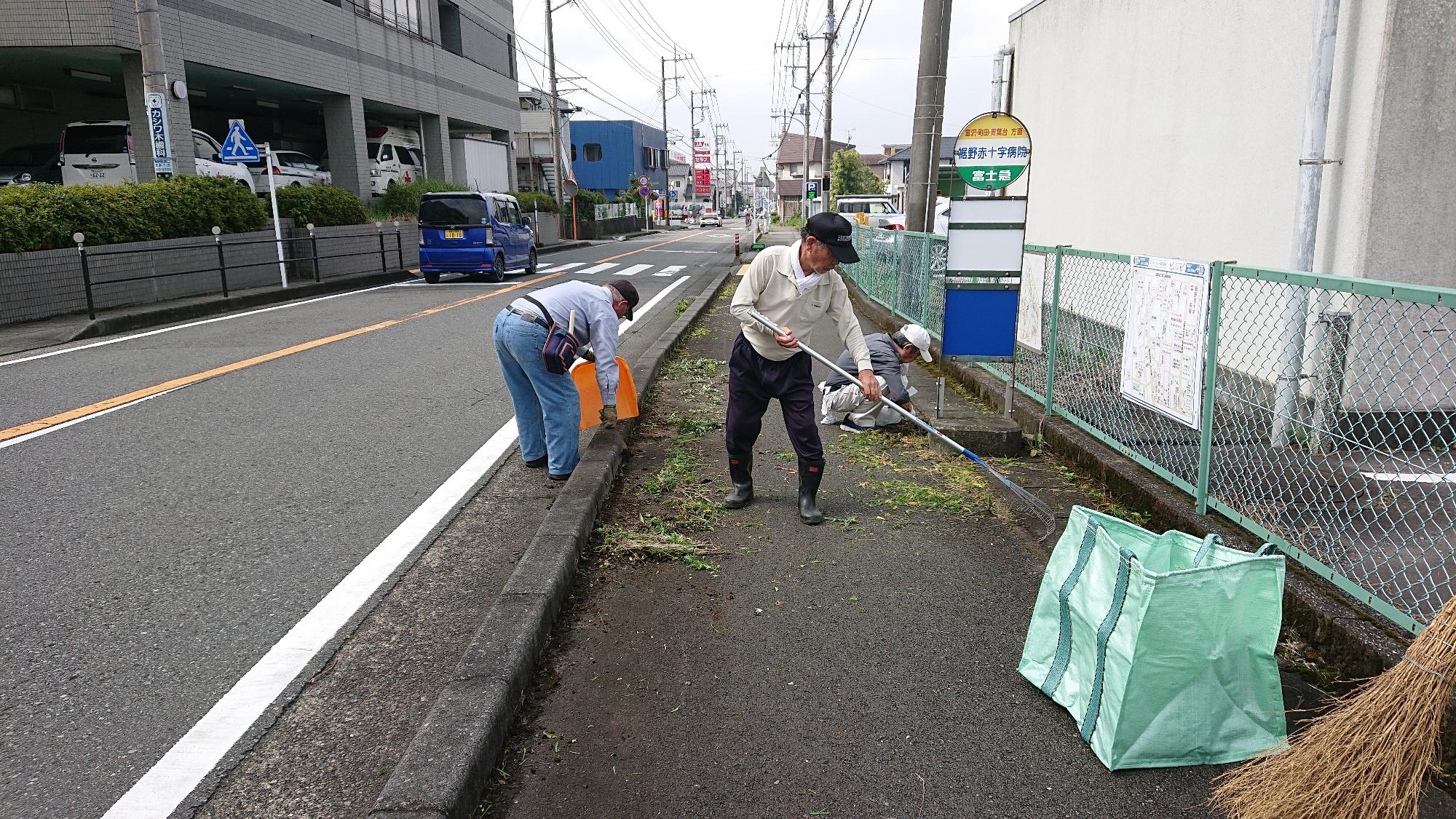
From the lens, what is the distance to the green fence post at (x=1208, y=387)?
401 cm

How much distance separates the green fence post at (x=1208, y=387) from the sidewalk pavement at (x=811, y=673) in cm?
65

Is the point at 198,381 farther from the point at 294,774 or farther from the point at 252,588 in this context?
the point at 294,774

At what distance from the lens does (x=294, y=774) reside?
262cm

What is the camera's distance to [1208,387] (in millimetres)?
4129

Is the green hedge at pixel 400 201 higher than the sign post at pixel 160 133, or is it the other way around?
the sign post at pixel 160 133

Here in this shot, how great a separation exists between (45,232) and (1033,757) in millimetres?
13362

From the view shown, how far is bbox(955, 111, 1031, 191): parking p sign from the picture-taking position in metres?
6.20

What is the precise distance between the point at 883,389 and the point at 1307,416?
107 inches

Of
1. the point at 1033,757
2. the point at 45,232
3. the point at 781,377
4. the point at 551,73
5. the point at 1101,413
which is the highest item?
the point at 551,73

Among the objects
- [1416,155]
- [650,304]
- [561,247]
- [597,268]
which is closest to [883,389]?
[1416,155]

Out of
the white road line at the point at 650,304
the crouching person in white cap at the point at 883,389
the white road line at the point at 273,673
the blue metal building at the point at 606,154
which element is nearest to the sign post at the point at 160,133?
the white road line at the point at 650,304

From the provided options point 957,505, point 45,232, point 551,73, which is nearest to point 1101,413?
point 957,505

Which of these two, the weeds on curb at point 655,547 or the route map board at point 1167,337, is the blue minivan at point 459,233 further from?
the route map board at point 1167,337

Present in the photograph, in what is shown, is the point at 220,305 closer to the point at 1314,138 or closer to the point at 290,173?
the point at 290,173
